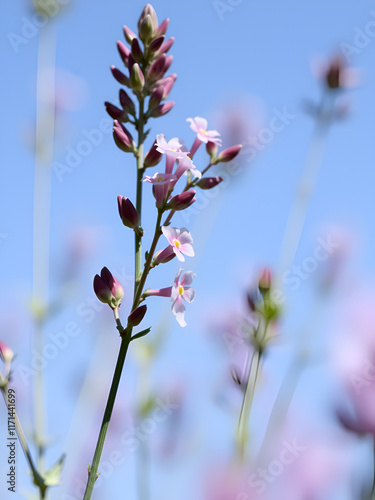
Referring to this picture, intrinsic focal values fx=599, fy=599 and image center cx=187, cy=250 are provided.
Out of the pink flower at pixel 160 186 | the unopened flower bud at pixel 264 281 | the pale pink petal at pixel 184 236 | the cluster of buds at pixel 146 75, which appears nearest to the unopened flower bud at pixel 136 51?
the cluster of buds at pixel 146 75

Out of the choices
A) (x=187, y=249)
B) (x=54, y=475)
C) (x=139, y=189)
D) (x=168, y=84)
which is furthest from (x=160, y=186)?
(x=54, y=475)

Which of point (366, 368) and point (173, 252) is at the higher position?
point (366, 368)

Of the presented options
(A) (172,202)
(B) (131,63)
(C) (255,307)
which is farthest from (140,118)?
(C) (255,307)

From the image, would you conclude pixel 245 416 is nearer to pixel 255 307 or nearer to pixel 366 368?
pixel 255 307

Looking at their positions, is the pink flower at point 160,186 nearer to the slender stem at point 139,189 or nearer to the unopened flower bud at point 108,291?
the slender stem at point 139,189

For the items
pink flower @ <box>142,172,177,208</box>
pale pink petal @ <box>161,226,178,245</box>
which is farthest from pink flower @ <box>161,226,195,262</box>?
pink flower @ <box>142,172,177,208</box>

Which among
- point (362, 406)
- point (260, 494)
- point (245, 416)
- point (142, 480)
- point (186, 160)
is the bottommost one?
point (142, 480)
